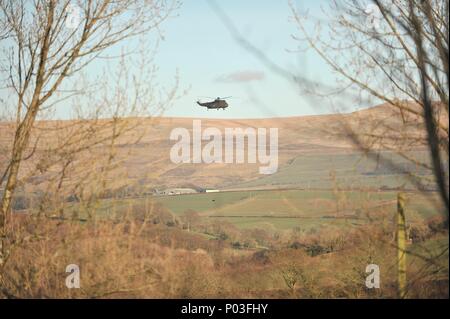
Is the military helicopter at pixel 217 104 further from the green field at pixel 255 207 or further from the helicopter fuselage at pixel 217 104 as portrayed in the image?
the green field at pixel 255 207

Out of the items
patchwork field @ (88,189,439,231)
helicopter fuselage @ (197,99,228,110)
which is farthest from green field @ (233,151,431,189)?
helicopter fuselage @ (197,99,228,110)

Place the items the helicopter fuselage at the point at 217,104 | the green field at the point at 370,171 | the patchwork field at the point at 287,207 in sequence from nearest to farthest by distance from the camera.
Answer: the green field at the point at 370,171
the patchwork field at the point at 287,207
the helicopter fuselage at the point at 217,104

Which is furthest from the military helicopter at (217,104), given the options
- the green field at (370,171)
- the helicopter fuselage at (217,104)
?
the green field at (370,171)

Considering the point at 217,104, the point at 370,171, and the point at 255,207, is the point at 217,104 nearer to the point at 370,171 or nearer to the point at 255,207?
the point at 370,171

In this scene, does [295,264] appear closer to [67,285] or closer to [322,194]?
[322,194]

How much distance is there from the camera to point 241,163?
37.1 metres

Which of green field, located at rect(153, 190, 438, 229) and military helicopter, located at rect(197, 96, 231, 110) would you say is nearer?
military helicopter, located at rect(197, 96, 231, 110)

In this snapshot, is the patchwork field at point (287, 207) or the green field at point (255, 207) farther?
the green field at point (255, 207)

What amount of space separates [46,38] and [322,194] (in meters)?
7.09

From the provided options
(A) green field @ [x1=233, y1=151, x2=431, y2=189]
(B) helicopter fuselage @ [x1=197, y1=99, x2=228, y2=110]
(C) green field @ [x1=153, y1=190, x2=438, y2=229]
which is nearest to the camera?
(A) green field @ [x1=233, y1=151, x2=431, y2=189]

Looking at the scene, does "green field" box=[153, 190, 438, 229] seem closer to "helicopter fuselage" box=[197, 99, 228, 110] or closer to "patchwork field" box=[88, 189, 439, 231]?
"patchwork field" box=[88, 189, 439, 231]

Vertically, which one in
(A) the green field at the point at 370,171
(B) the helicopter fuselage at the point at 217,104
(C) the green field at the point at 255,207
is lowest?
(C) the green field at the point at 255,207

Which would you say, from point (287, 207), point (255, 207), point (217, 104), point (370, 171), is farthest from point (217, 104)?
point (255, 207)

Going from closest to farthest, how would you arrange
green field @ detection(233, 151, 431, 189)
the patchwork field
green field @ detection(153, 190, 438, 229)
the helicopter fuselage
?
1. green field @ detection(233, 151, 431, 189)
2. the patchwork field
3. the helicopter fuselage
4. green field @ detection(153, 190, 438, 229)
